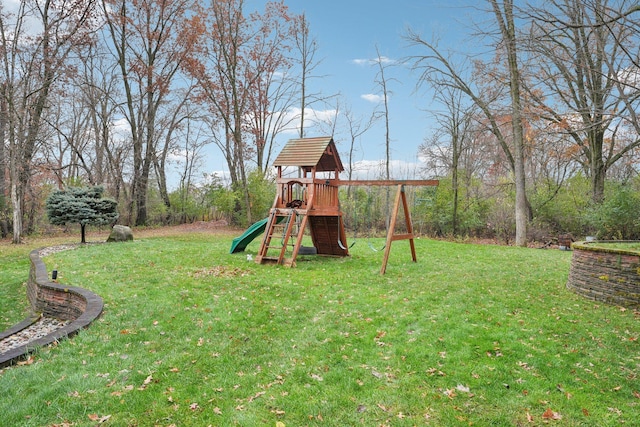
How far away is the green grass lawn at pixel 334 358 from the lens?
3.43 metres

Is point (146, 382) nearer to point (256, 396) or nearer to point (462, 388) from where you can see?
point (256, 396)

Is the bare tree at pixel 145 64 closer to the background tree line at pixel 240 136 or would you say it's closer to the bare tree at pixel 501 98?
the background tree line at pixel 240 136

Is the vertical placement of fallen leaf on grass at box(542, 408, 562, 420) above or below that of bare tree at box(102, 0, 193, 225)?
below

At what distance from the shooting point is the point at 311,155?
10703 millimetres

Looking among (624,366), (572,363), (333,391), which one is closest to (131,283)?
(333,391)

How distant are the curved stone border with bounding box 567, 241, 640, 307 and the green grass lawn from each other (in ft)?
0.90

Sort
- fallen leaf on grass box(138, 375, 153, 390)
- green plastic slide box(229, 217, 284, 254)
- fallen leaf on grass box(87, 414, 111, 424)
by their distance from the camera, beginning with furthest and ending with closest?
green plastic slide box(229, 217, 284, 254) < fallen leaf on grass box(138, 375, 153, 390) < fallen leaf on grass box(87, 414, 111, 424)

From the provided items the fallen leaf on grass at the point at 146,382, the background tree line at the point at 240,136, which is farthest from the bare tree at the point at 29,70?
the fallen leaf on grass at the point at 146,382

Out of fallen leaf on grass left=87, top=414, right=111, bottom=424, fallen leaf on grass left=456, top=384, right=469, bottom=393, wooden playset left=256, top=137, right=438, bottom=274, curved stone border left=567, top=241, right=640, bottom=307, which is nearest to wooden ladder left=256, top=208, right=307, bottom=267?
wooden playset left=256, top=137, right=438, bottom=274

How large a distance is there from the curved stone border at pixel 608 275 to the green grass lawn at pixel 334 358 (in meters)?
0.27

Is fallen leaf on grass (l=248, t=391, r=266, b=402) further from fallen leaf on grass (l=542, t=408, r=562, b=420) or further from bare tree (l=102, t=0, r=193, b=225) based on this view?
bare tree (l=102, t=0, r=193, b=225)

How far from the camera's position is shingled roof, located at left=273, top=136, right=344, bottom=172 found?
10.6 metres

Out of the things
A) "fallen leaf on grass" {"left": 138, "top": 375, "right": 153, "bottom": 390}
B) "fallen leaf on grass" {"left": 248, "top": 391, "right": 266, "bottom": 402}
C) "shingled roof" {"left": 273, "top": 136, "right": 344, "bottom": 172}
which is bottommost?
"fallen leaf on grass" {"left": 248, "top": 391, "right": 266, "bottom": 402}

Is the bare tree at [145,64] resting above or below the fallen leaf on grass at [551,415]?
above
